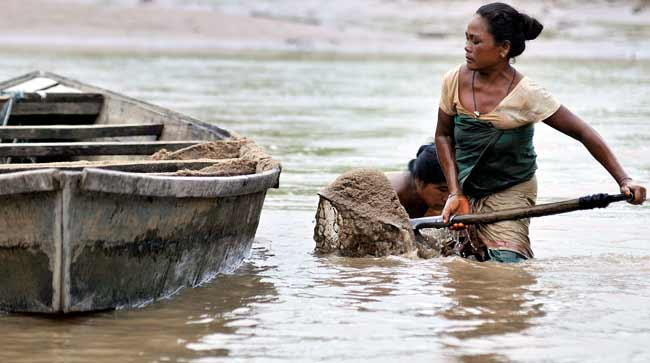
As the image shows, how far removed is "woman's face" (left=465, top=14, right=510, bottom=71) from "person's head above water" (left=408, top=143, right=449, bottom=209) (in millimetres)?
848

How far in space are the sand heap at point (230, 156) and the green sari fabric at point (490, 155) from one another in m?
0.95

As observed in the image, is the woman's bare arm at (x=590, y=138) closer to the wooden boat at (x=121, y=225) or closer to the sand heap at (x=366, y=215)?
the sand heap at (x=366, y=215)

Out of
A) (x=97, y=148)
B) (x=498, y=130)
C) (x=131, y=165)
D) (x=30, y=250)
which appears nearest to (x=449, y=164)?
(x=498, y=130)

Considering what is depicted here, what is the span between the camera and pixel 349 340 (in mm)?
5094

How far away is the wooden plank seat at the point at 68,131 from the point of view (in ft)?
24.6

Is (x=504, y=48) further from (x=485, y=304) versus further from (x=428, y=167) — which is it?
(x=485, y=304)

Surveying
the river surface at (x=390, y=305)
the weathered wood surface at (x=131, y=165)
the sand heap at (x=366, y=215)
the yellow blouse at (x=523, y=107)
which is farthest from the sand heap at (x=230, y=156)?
the yellow blouse at (x=523, y=107)

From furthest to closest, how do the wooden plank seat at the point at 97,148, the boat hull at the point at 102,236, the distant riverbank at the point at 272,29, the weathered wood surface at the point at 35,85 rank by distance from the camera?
the distant riverbank at the point at 272,29
the weathered wood surface at the point at 35,85
the wooden plank seat at the point at 97,148
the boat hull at the point at 102,236

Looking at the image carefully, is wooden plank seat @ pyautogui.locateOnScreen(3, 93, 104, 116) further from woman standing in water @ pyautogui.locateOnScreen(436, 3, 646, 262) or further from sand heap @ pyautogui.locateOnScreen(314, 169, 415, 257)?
woman standing in water @ pyautogui.locateOnScreen(436, 3, 646, 262)

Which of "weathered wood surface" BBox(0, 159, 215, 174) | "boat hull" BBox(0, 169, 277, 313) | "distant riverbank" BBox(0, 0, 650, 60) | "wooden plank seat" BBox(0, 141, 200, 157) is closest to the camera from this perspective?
"boat hull" BBox(0, 169, 277, 313)

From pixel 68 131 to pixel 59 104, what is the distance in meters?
1.57

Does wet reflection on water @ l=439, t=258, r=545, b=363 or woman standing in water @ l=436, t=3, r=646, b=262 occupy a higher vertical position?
woman standing in water @ l=436, t=3, r=646, b=262

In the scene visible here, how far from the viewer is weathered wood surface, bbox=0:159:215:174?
18.2ft

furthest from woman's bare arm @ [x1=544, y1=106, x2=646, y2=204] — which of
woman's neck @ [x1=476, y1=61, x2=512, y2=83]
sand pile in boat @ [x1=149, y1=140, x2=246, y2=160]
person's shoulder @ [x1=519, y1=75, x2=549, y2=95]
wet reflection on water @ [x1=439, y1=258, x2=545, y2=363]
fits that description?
sand pile in boat @ [x1=149, y1=140, x2=246, y2=160]
